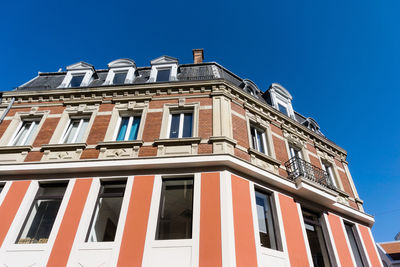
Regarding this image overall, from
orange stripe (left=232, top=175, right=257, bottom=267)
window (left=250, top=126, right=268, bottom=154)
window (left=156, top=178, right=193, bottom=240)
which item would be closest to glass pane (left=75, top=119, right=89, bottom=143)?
window (left=156, top=178, right=193, bottom=240)

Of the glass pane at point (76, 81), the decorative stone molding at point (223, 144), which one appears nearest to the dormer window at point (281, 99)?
the decorative stone molding at point (223, 144)

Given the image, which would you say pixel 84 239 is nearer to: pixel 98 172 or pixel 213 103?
pixel 98 172

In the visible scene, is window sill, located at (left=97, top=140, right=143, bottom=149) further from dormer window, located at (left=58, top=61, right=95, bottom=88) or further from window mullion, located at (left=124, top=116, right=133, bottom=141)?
dormer window, located at (left=58, top=61, right=95, bottom=88)

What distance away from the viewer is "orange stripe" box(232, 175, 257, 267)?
649 centimetres

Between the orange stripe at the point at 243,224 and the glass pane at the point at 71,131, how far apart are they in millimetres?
7231

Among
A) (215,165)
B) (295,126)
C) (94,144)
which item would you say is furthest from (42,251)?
(295,126)

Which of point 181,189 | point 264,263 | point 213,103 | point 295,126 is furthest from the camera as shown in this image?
point 295,126

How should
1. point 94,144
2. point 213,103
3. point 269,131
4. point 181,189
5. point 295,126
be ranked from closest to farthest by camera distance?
point 181,189 → point 94,144 → point 213,103 → point 269,131 → point 295,126

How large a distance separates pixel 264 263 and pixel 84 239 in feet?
17.8

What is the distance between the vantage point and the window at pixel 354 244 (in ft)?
32.3

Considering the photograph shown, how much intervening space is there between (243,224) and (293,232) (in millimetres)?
2272

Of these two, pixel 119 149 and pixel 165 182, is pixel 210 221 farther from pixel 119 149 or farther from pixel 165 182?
pixel 119 149

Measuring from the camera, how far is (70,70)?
1319 cm

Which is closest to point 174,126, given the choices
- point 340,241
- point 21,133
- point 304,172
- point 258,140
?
point 258,140
